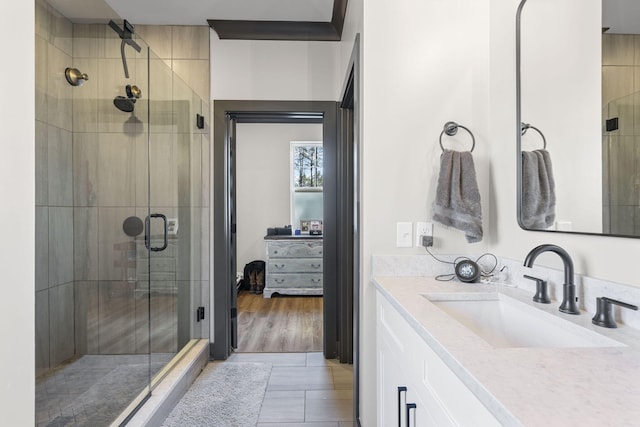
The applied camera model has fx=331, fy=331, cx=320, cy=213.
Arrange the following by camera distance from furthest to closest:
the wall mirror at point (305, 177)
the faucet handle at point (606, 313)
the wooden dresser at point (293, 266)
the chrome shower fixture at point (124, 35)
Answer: the wall mirror at point (305, 177)
the wooden dresser at point (293, 266)
the chrome shower fixture at point (124, 35)
the faucet handle at point (606, 313)

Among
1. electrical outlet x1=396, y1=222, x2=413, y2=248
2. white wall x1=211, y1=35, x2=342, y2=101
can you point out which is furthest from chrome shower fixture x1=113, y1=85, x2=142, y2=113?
electrical outlet x1=396, y1=222, x2=413, y2=248

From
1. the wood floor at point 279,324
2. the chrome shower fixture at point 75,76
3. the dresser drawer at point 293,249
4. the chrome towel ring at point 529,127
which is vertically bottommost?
the wood floor at point 279,324

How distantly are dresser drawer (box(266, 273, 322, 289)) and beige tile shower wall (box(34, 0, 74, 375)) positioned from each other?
2.89 m

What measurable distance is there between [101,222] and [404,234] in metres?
1.54

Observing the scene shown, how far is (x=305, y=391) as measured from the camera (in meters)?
Result: 2.14

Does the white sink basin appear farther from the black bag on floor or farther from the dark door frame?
the black bag on floor

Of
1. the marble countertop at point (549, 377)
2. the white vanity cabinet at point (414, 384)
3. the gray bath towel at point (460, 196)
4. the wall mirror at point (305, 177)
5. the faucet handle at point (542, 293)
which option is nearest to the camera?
the marble countertop at point (549, 377)

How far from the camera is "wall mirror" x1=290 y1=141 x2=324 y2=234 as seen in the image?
5.04 metres

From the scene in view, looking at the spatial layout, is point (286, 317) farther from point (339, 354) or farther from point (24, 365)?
point (24, 365)

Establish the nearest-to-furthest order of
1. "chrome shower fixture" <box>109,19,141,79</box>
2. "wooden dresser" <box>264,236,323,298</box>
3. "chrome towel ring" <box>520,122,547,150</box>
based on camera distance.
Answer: "chrome towel ring" <box>520,122,547,150</box>, "chrome shower fixture" <box>109,19,141,79</box>, "wooden dresser" <box>264,236,323,298</box>

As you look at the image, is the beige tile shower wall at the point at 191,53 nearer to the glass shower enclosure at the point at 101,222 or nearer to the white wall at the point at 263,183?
the glass shower enclosure at the point at 101,222

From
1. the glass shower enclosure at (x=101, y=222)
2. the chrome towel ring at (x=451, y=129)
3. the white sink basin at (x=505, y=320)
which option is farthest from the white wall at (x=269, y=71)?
the white sink basin at (x=505, y=320)

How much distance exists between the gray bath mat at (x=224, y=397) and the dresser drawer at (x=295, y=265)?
1978 mm

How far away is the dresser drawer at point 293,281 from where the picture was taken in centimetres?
444
